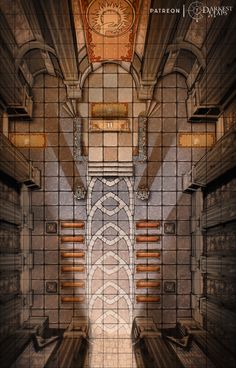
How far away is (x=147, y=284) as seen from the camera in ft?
25.7

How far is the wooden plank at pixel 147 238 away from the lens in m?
7.86

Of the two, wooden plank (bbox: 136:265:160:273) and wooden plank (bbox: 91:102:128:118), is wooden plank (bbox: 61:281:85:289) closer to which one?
wooden plank (bbox: 136:265:160:273)

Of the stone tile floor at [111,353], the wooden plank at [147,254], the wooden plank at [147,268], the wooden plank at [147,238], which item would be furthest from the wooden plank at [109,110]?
the stone tile floor at [111,353]

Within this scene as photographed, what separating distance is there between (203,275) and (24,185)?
303cm

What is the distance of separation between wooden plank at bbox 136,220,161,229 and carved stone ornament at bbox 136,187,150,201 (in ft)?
1.16

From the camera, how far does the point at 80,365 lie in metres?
7.56

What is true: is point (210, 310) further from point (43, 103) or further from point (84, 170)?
point (43, 103)

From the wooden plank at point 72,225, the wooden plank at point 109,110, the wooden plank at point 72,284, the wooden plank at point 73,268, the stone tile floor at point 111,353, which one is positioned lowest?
the stone tile floor at point 111,353

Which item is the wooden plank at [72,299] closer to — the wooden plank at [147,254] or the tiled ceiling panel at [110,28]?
the wooden plank at [147,254]

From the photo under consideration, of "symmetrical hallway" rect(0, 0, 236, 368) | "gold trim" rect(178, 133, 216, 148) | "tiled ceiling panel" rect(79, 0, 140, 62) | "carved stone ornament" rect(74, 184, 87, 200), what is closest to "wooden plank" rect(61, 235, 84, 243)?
"symmetrical hallway" rect(0, 0, 236, 368)

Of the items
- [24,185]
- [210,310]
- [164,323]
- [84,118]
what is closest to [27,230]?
[24,185]

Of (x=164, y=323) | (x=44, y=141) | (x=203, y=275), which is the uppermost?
(x=44, y=141)

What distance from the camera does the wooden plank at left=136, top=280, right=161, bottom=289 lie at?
7822 mm

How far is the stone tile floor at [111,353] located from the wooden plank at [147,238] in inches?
58.8
